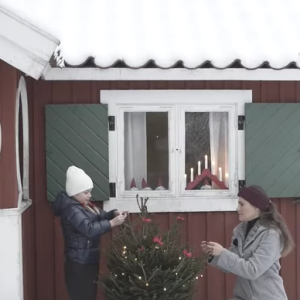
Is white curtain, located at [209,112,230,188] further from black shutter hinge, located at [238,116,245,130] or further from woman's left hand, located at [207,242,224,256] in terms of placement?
woman's left hand, located at [207,242,224,256]

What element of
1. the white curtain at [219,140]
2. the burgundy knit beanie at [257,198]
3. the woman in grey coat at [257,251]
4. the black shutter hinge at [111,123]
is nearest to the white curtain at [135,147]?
the black shutter hinge at [111,123]

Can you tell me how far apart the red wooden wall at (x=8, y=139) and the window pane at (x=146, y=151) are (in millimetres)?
1502

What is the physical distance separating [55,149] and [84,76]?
2.44ft

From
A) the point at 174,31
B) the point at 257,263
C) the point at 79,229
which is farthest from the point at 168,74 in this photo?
the point at 257,263

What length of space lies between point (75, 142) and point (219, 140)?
1383mm

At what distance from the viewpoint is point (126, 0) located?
6.66m

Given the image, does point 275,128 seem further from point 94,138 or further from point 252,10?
point 94,138

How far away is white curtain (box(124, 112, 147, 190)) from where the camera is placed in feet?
20.4

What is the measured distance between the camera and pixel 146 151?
6266 millimetres

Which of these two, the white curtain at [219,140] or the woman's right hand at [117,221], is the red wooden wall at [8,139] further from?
the white curtain at [219,140]

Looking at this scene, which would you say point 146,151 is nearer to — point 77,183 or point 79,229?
point 77,183

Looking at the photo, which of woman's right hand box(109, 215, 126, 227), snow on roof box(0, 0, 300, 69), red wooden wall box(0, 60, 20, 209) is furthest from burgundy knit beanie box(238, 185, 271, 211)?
red wooden wall box(0, 60, 20, 209)

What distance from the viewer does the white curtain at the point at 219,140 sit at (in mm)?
6277

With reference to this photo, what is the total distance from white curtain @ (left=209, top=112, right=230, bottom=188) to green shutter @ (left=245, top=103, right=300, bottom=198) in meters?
0.23
